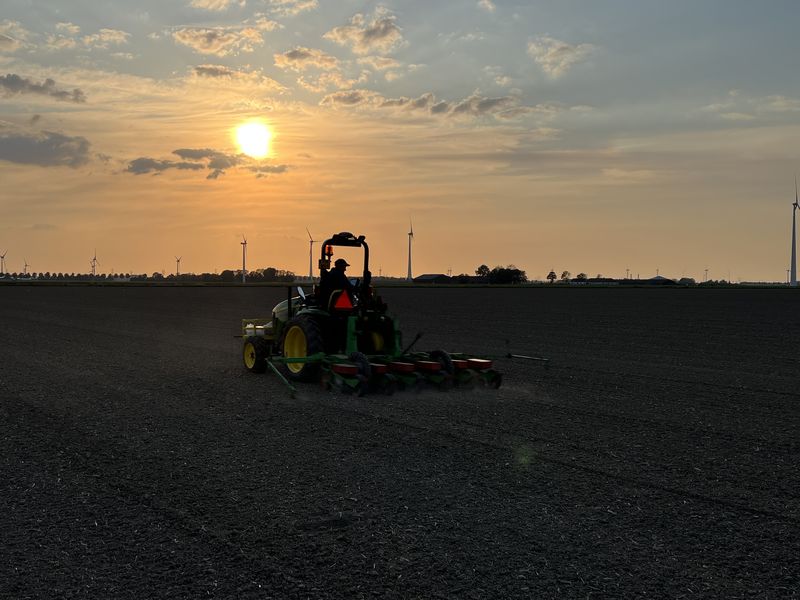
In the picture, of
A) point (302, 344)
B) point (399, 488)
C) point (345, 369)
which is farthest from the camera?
point (302, 344)

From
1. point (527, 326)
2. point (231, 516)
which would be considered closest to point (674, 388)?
point (231, 516)

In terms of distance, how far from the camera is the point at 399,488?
259 inches

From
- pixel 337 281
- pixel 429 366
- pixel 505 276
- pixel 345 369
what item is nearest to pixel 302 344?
pixel 337 281

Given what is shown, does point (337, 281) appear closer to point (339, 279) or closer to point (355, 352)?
point (339, 279)

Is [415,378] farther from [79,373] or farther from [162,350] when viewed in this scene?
[162,350]

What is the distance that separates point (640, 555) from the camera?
512cm

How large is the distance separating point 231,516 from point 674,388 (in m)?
8.53

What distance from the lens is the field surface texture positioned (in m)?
4.81

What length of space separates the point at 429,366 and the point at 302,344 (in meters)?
2.42

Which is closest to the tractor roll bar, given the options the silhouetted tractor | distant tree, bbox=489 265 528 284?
the silhouetted tractor

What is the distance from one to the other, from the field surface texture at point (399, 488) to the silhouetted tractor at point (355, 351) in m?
0.32

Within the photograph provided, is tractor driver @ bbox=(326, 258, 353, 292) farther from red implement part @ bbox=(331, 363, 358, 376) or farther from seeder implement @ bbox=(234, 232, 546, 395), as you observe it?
red implement part @ bbox=(331, 363, 358, 376)

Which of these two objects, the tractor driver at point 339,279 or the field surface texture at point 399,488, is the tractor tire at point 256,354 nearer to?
the field surface texture at point 399,488

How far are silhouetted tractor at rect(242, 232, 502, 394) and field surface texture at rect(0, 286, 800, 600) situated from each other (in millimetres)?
324
